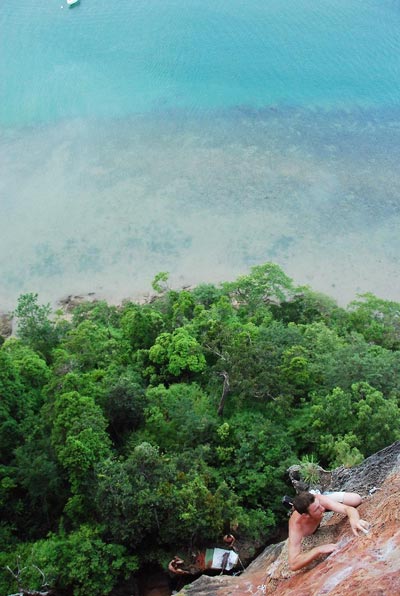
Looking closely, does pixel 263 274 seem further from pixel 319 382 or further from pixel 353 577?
pixel 353 577

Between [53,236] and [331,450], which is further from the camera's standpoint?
[53,236]

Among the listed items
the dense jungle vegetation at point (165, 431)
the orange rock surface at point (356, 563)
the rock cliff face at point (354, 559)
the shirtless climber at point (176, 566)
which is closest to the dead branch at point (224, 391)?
the dense jungle vegetation at point (165, 431)

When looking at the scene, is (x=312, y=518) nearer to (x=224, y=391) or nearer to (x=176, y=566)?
(x=176, y=566)

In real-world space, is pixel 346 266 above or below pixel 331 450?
above

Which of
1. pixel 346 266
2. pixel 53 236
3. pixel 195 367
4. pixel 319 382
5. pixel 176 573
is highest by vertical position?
pixel 53 236

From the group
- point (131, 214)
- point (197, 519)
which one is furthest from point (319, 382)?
point (131, 214)
